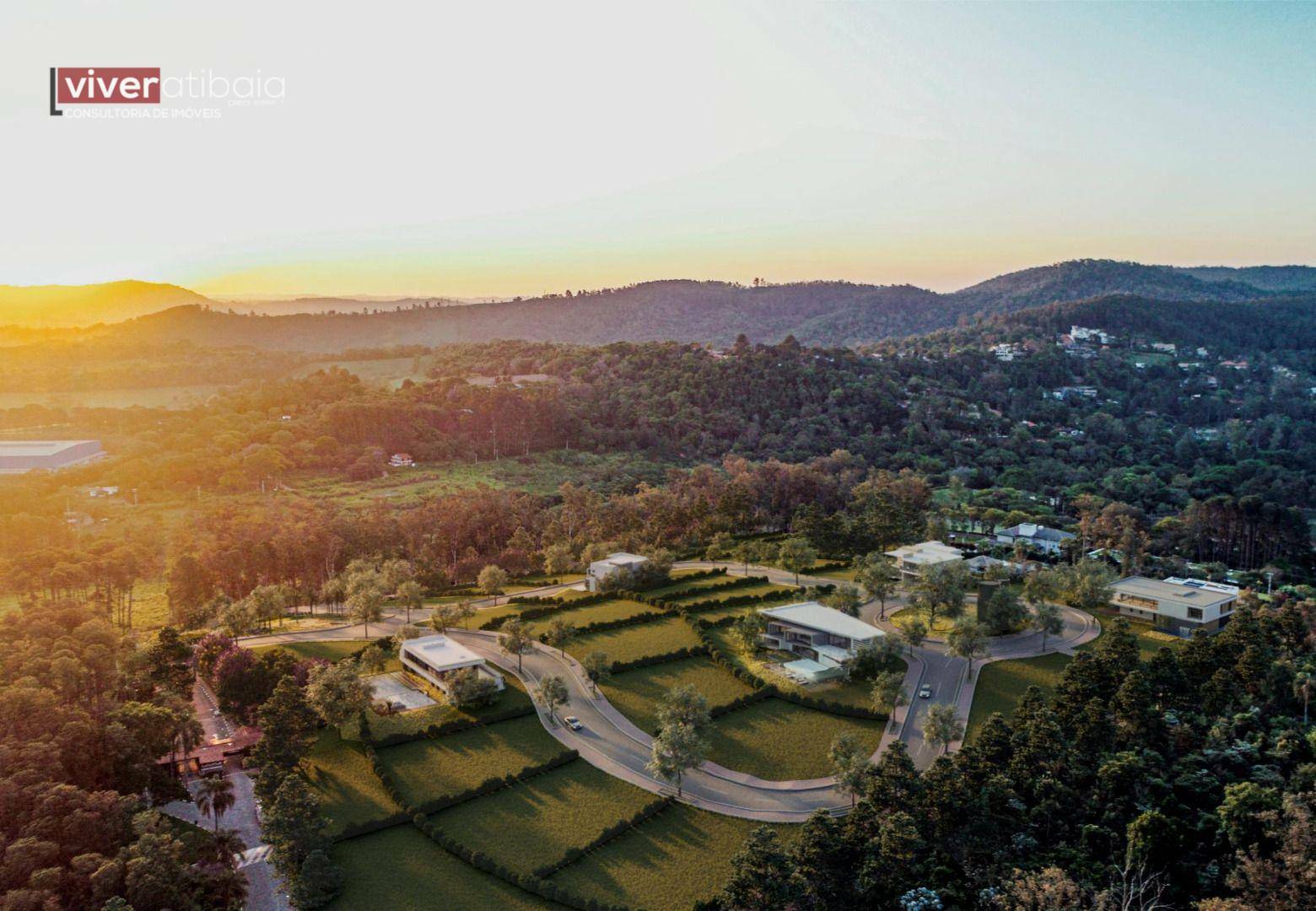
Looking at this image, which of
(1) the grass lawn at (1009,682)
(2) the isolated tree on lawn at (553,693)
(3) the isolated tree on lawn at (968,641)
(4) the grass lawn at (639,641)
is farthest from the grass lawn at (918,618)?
(2) the isolated tree on lawn at (553,693)

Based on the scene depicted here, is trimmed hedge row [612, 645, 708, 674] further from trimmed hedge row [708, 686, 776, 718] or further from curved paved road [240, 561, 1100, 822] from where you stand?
trimmed hedge row [708, 686, 776, 718]

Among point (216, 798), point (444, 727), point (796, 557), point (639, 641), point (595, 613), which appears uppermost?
point (796, 557)

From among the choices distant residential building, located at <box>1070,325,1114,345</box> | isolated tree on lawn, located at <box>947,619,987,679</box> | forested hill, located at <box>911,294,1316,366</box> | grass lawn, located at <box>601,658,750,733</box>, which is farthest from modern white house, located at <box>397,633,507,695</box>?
distant residential building, located at <box>1070,325,1114,345</box>

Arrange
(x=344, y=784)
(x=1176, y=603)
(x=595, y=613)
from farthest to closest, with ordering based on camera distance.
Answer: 1. (x=595, y=613)
2. (x=1176, y=603)
3. (x=344, y=784)

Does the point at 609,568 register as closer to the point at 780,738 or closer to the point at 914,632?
the point at 914,632


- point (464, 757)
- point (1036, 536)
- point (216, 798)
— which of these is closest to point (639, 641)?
point (464, 757)

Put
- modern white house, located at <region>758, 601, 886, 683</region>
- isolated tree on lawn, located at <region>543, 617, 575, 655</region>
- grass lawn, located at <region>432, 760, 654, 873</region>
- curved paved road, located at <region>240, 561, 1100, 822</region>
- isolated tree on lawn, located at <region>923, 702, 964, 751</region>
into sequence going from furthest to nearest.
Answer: isolated tree on lawn, located at <region>543, 617, 575, 655</region>
modern white house, located at <region>758, 601, 886, 683</region>
isolated tree on lawn, located at <region>923, 702, 964, 751</region>
curved paved road, located at <region>240, 561, 1100, 822</region>
grass lawn, located at <region>432, 760, 654, 873</region>
